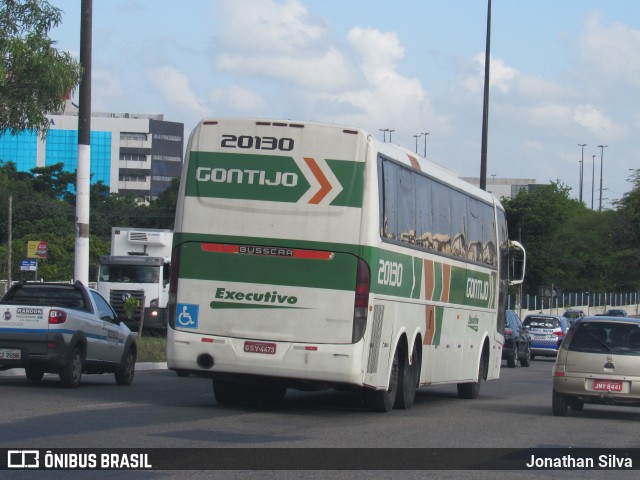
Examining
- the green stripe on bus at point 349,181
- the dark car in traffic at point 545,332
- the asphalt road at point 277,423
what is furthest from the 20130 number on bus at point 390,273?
the dark car in traffic at point 545,332

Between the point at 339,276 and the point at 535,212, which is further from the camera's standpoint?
the point at 535,212

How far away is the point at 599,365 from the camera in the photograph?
55.2 feet

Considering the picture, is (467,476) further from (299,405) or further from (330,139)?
(299,405)

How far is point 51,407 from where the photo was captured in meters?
14.8

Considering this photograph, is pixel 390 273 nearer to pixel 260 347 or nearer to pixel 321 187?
pixel 321 187

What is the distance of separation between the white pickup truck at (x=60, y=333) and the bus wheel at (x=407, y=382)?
5.15 m

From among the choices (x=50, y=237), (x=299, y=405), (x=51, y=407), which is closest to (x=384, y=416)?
(x=299, y=405)

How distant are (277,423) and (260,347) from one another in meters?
1.17

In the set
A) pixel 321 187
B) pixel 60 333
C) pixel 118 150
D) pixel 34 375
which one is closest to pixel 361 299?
pixel 321 187

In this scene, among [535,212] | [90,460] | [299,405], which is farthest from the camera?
[535,212]

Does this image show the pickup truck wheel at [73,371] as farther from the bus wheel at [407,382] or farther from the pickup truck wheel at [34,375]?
the bus wheel at [407,382]

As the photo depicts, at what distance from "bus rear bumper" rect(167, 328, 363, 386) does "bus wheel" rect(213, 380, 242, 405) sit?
5.02 feet

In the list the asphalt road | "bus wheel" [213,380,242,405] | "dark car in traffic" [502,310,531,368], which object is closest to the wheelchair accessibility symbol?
the asphalt road

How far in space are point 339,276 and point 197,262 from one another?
1.90 meters
